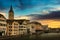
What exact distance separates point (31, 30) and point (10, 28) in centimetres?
581

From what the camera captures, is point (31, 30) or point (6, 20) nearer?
point (6, 20)

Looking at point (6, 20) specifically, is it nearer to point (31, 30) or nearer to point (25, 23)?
point (25, 23)

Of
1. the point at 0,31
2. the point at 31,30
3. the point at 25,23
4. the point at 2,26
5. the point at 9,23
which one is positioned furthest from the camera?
the point at 31,30

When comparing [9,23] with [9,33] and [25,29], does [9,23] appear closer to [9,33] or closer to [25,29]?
[9,33]

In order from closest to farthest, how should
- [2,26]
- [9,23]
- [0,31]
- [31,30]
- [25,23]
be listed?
[0,31] < [2,26] < [9,23] < [25,23] < [31,30]

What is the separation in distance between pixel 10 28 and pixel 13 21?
143cm

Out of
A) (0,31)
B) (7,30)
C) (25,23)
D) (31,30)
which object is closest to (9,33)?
(7,30)

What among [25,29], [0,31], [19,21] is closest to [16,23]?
[19,21]

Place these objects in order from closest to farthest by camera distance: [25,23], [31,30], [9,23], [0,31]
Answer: [0,31] < [9,23] < [25,23] < [31,30]

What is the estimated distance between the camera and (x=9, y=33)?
83.3 ft

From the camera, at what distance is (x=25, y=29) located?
2903 cm

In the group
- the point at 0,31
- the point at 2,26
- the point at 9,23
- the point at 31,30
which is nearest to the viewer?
the point at 0,31

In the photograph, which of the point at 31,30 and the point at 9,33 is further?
the point at 31,30

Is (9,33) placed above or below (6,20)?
below
